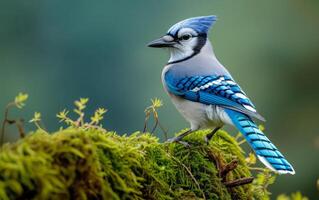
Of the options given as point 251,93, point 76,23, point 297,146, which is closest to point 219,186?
point 297,146

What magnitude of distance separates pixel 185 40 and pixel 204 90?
0.62 metres

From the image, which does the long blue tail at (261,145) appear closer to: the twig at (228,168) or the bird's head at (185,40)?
the twig at (228,168)

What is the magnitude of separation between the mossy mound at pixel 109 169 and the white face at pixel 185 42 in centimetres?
124

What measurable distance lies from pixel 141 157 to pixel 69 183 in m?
0.51

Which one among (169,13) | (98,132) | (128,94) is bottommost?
(98,132)

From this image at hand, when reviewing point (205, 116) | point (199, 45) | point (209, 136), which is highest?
point (199, 45)

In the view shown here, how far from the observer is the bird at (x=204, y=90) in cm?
419

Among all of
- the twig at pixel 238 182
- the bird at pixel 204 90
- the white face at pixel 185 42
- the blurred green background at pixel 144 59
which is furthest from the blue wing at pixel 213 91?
the blurred green background at pixel 144 59

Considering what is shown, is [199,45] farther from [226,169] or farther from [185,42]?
[226,169]

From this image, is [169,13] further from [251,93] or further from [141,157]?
[141,157]

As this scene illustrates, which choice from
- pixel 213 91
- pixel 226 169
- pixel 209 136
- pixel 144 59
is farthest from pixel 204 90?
pixel 144 59

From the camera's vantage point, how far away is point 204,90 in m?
4.69

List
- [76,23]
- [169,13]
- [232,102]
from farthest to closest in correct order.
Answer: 1. [76,23]
2. [169,13]
3. [232,102]

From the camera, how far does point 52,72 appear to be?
871 inches
